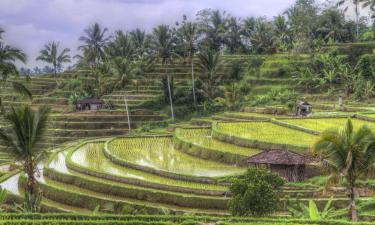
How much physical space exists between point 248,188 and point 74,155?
54.2 ft

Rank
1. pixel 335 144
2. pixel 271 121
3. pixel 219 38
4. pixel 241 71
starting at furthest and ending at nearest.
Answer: pixel 219 38
pixel 241 71
pixel 271 121
pixel 335 144

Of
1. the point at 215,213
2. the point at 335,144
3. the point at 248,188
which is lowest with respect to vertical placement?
the point at 215,213

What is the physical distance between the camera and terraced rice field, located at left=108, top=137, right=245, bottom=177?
2301 cm

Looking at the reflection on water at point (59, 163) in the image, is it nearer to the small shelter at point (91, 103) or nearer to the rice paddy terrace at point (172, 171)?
the rice paddy terrace at point (172, 171)

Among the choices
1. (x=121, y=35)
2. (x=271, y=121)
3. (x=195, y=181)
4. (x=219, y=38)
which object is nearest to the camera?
(x=195, y=181)

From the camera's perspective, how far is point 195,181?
21.5m

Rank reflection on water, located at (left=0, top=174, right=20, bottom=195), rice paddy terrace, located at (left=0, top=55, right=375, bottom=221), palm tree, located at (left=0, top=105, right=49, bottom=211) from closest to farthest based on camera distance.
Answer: palm tree, located at (left=0, top=105, right=49, bottom=211), rice paddy terrace, located at (left=0, top=55, right=375, bottom=221), reflection on water, located at (left=0, top=174, right=20, bottom=195)

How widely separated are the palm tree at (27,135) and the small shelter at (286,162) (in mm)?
8002

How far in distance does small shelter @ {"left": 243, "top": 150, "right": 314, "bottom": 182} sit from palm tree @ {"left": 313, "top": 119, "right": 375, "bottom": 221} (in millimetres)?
5352

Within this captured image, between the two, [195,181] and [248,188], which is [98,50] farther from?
[248,188]

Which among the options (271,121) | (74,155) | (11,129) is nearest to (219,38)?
(271,121)

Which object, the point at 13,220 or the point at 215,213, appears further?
the point at 215,213

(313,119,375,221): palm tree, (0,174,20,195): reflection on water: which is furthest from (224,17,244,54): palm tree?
(313,119,375,221): palm tree

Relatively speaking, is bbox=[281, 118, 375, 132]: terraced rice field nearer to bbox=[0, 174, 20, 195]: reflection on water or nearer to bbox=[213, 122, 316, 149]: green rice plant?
bbox=[213, 122, 316, 149]: green rice plant
